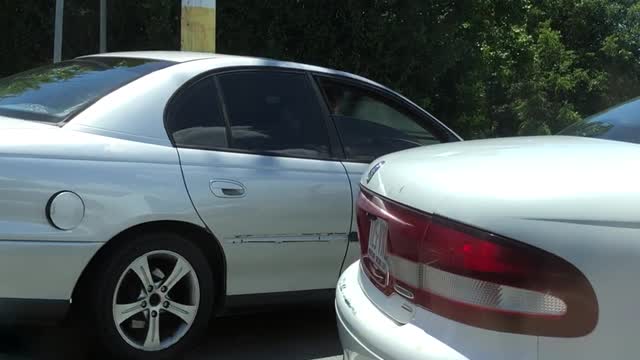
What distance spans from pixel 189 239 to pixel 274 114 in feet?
3.16

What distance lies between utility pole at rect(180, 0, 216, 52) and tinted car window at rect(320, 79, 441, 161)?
8.46 ft

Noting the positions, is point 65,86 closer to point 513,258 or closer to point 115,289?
point 115,289

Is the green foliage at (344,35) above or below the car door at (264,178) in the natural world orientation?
above

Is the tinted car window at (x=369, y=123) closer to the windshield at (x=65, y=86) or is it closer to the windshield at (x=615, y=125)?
the windshield at (x=65, y=86)

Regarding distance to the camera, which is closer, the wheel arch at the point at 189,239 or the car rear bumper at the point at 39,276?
the car rear bumper at the point at 39,276

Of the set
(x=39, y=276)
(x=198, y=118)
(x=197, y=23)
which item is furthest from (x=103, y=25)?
(x=39, y=276)

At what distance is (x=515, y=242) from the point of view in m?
1.83

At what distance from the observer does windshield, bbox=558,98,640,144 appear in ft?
9.00

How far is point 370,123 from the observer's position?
4598mm

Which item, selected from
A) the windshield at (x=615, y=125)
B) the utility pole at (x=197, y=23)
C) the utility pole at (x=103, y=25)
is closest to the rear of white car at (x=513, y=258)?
the windshield at (x=615, y=125)

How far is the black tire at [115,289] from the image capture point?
11.5 feet

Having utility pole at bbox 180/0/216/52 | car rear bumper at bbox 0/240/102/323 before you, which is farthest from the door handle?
utility pole at bbox 180/0/216/52

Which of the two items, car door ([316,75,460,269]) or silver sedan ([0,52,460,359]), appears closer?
silver sedan ([0,52,460,359])

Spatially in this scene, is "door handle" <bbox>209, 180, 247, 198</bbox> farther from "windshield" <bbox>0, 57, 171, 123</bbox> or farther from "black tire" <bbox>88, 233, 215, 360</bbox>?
"windshield" <bbox>0, 57, 171, 123</bbox>
